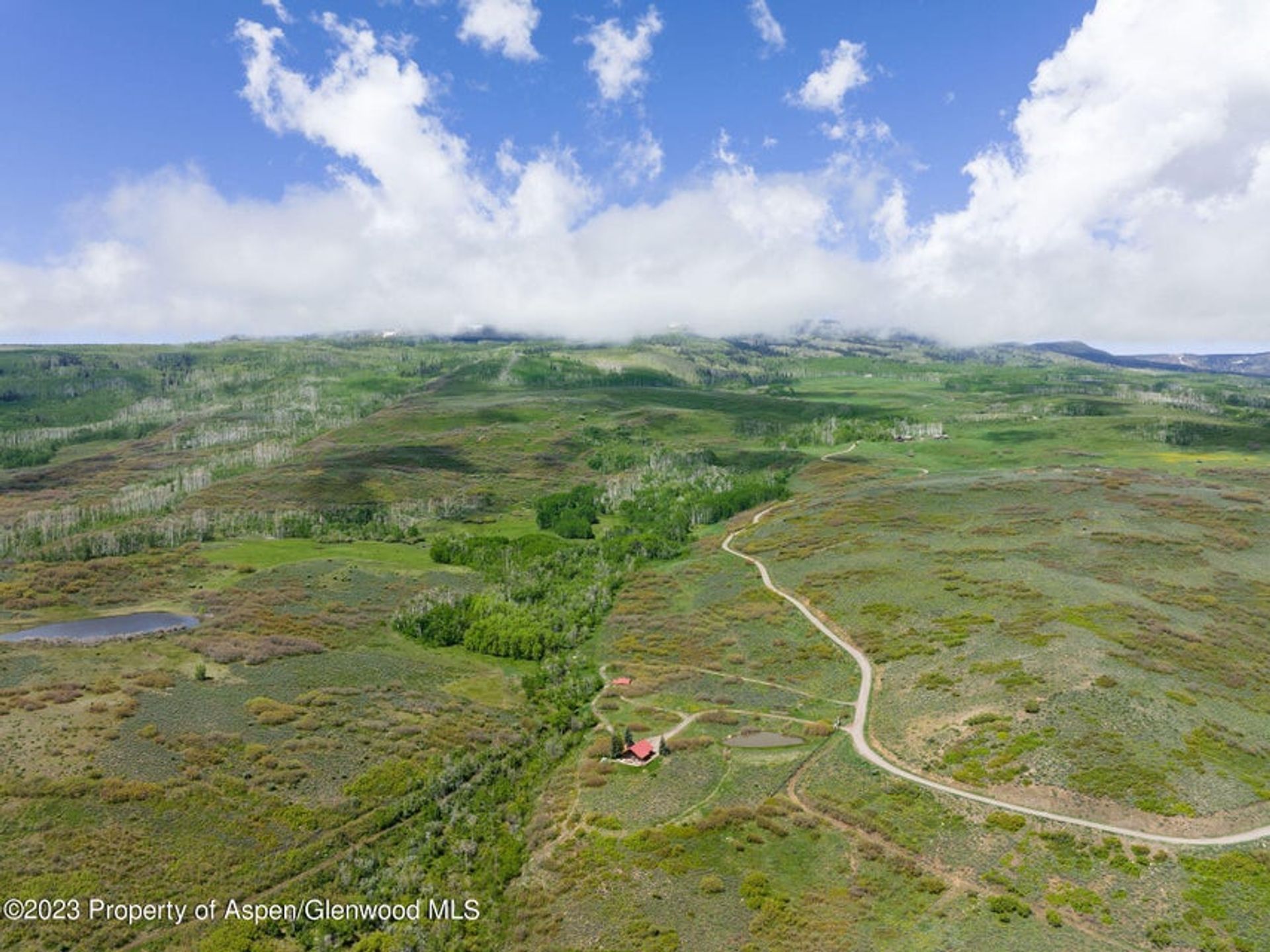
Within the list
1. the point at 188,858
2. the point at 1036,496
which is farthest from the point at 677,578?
the point at 188,858

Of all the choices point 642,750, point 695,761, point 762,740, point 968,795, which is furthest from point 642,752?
point 968,795

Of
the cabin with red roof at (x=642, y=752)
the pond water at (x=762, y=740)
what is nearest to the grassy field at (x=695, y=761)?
the pond water at (x=762, y=740)

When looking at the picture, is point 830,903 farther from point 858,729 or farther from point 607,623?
point 607,623

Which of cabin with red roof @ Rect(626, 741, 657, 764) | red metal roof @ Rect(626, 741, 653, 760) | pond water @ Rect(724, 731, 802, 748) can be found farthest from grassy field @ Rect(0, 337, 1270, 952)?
red metal roof @ Rect(626, 741, 653, 760)

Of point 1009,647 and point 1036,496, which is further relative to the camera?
point 1036,496

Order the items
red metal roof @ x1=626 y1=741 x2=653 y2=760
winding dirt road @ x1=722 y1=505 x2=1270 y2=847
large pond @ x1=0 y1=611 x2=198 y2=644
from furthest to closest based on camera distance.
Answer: large pond @ x1=0 y1=611 x2=198 y2=644 → red metal roof @ x1=626 y1=741 x2=653 y2=760 → winding dirt road @ x1=722 y1=505 x2=1270 y2=847

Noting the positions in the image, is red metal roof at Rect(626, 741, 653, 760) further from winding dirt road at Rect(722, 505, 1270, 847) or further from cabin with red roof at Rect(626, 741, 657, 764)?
winding dirt road at Rect(722, 505, 1270, 847)

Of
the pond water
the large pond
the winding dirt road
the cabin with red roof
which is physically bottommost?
the large pond
